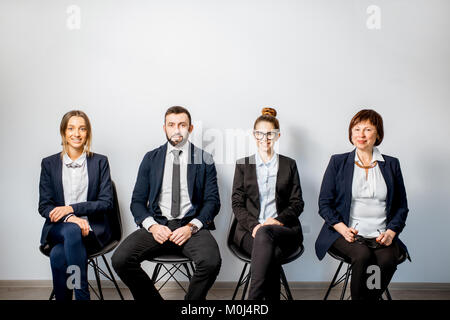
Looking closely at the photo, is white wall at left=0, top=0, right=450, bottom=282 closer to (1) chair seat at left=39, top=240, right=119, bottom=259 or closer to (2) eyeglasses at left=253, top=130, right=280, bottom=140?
(2) eyeglasses at left=253, top=130, right=280, bottom=140

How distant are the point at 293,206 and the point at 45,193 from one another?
1826 millimetres

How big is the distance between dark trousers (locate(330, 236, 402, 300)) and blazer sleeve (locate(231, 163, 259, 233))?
2.12ft

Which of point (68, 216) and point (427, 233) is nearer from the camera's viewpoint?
point (68, 216)

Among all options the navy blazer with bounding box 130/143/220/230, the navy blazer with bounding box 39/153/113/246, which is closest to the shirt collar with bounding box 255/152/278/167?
the navy blazer with bounding box 130/143/220/230

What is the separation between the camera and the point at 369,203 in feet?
8.62

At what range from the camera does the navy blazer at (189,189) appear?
2.72 m

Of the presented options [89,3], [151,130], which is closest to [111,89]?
[151,130]

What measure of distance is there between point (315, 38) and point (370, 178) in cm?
134

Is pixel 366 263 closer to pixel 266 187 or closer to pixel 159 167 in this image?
pixel 266 187

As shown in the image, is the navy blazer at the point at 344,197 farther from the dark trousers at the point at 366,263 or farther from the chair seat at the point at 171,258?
the chair seat at the point at 171,258

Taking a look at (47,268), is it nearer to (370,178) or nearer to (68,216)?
(68,216)

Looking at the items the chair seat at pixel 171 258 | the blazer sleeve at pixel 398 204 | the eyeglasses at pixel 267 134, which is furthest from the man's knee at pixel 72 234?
the blazer sleeve at pixel 398 204

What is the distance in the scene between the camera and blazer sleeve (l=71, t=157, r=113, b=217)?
2596 mm

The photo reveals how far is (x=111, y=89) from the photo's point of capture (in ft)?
10.6
